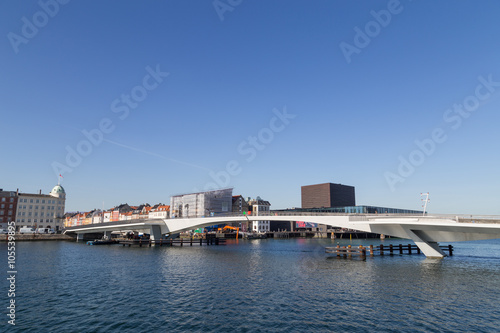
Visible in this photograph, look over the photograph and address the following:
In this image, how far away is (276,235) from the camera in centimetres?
17350

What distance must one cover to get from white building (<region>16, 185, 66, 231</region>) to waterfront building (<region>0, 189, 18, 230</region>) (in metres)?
1.49

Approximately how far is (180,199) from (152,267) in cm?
13430

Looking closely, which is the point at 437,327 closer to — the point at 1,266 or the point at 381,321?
the point at 381,321

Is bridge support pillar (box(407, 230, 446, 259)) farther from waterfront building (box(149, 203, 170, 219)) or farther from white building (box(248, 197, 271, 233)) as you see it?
waterfront building (box(149, 203, 170, 219))

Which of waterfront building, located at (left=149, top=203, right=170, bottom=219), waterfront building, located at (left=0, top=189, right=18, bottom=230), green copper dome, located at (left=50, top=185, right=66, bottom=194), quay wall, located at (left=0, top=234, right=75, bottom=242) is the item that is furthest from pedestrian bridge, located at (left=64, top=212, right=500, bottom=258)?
green copper dome, located at (left=50, top=185, right=66, bottom=194)

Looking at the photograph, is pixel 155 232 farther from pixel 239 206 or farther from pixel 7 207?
pixel 239 206

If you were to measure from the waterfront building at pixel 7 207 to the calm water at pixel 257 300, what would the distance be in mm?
119023

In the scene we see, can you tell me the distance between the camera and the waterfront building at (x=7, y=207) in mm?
135875

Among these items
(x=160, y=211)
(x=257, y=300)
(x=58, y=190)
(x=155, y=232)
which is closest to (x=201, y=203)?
(x=160, y=211)

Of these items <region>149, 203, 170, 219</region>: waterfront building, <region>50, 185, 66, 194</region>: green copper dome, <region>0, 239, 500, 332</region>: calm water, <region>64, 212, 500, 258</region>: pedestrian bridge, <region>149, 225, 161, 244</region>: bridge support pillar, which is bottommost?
<region>0, 239, 500, 332</region>: calm water

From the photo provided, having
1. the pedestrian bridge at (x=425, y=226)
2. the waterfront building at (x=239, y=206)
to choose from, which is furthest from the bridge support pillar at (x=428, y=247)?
the waterfront building at (x=239, y=206)

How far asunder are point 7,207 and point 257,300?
6120 inches

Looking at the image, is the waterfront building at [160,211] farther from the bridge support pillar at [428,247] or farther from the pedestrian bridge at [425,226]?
the bridge support pillar at [428,247]

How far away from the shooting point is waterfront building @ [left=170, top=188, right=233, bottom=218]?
170 metres
